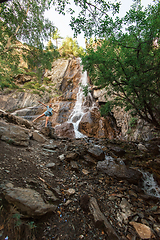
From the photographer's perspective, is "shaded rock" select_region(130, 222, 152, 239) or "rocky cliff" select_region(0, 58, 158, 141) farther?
"rocky cliff" select_region(0, 58, 158, 141)

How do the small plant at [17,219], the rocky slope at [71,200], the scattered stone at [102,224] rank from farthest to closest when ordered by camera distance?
1. the scattered stone at [102,224]
2. the rocky slope at [71,200]
3. the small plant at [17,219]

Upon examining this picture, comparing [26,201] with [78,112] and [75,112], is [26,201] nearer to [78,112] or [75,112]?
[78,112]

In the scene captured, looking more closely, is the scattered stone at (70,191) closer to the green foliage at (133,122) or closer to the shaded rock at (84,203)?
the shaded rock at (84,203)

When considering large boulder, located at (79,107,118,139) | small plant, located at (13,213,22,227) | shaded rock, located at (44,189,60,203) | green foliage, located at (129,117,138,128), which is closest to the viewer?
small plant, located at (13,213,22,227)

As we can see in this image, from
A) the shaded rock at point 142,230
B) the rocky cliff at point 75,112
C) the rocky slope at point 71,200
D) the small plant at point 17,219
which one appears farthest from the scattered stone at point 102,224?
the rocky cliff at point 75,112

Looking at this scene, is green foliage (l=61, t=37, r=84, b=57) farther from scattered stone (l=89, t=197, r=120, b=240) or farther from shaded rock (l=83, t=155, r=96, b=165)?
scattered stone (l=89, t=197, r=120, b=240)

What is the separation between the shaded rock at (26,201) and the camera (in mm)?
1688

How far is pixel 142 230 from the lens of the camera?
2277 millimetres

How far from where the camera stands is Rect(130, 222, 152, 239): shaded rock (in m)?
2.19

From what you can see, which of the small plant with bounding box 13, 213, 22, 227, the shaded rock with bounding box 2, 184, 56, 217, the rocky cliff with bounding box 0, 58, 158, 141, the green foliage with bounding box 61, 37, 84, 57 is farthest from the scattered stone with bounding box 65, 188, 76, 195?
the green foliage with bounding box 61, 37, 84, 57

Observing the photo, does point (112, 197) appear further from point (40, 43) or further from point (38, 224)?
point (40, 43)

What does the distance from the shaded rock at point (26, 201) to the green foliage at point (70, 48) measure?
37178 millimetres

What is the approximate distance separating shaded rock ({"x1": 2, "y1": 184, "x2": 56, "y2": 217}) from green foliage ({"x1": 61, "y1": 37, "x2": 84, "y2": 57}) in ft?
122

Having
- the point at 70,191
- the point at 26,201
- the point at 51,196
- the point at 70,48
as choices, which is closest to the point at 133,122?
the point at 70,191
